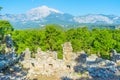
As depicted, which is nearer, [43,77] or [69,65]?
[43,77]

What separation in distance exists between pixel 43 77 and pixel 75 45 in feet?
156

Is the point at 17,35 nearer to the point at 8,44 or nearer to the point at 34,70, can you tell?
the point at 34,70

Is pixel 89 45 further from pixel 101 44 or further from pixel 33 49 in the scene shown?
pixel 33 49

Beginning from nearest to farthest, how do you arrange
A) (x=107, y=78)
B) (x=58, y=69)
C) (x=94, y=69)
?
(x=107, y=78) < (x=94, y=69) < (x=58, y=69)

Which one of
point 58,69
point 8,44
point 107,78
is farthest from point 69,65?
point 8,44

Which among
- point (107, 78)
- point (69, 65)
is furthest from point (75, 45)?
point (107, 78)

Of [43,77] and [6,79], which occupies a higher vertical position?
[6,79]

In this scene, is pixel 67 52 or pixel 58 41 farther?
pixel 58 41

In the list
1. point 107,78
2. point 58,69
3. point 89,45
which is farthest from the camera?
point 89,45

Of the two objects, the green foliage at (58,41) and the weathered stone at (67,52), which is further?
the green foliage at (58,41)

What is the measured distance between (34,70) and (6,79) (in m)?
12.8

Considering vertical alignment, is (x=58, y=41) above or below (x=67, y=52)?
below

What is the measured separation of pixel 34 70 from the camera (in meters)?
30.8

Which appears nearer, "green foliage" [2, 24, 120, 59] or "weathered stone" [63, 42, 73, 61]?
"weathered stone" [63, 42, 73, 61]
